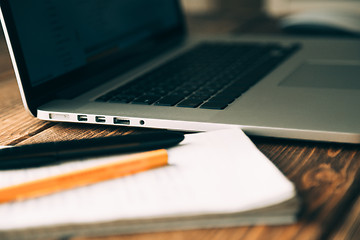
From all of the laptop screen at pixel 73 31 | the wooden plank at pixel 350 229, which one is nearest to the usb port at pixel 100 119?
the laptop screen at pixel 73 31

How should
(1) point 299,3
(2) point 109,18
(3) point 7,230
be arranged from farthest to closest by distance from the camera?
(1) point 299,3 < (2) point 109,18 < (3) point 7,230

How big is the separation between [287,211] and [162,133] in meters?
0.16

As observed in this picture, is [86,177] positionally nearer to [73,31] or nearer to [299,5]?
[73,31]

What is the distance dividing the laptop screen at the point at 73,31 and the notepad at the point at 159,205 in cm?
25

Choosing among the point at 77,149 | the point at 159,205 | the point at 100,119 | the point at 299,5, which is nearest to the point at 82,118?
the point at 100,119

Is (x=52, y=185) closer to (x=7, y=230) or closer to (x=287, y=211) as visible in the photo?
(x=7, y=230)

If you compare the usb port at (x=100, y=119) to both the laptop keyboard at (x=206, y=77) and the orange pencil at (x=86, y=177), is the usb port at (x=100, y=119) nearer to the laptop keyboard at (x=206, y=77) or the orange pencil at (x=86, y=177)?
the laptop keyboard at (x=206, y=77)

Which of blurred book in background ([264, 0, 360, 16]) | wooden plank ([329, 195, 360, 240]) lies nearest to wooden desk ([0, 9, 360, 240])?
wooden plank ([329, 195, 360, 240])

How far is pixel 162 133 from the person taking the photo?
45 cm

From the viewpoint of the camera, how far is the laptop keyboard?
1.86ft

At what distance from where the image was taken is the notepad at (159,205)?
1.06 ft

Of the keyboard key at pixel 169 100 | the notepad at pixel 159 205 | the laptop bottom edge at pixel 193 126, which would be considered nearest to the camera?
the notepad at pixel 159 205

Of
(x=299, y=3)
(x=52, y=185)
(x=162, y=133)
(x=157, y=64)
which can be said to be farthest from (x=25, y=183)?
(x=299, y=3)

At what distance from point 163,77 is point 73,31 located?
6.2 inches
